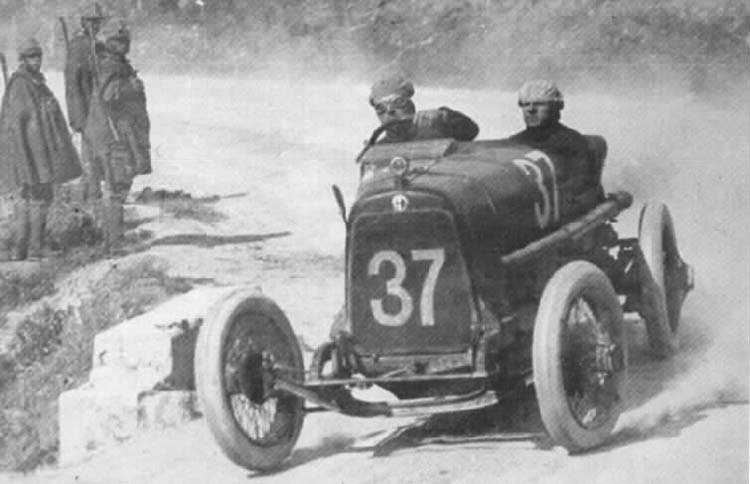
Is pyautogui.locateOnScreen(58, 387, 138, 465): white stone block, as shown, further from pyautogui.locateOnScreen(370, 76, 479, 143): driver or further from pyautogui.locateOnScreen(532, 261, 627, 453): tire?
pyautogui.locateOnScreen(532, 261, 627, 453): tire

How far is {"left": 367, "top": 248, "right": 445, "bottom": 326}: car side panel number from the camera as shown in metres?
5.25

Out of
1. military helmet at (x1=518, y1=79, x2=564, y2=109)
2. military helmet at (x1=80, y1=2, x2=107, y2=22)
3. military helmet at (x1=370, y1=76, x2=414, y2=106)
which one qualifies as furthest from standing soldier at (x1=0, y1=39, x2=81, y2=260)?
military helmet at (x1=518, y1=79, x2=564, y2=109)

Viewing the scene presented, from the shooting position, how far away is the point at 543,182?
5652 millimetres

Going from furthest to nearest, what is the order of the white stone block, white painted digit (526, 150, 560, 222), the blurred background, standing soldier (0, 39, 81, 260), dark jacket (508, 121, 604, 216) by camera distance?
standing soldier (0, 39, 81, 260) → the blurred background → the white stone block → dark jacket (508, 121, 604, 216) → white painted digit (526, 150, 560, 222)

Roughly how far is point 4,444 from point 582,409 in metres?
2.58

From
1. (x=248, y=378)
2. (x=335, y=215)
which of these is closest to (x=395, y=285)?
(x=248, y=378)

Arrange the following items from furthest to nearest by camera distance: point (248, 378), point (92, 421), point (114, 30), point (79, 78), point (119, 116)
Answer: point (119, 116) < point (79, 78) < point (114, 30) < point (92, 421) < point (248, 378)

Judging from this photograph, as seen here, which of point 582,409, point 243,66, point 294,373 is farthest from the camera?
point 243,66

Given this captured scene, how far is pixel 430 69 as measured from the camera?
672 centimetres

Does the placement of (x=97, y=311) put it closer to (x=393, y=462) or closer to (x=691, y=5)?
(x=393, y=462)

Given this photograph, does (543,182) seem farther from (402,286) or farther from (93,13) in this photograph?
(93,13)

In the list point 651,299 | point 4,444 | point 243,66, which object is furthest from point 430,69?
point 4,444

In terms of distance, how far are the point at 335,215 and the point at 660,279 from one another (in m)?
1.35

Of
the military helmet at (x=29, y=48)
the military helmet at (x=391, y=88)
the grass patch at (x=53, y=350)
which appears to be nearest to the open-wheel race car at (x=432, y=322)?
the military helmet at (x=391, y=88)
